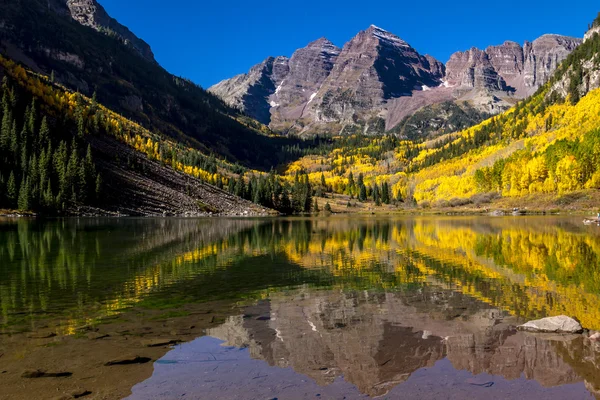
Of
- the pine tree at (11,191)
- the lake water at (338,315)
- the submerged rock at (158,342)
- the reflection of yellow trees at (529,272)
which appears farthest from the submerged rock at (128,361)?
the pine tree at (11,191)

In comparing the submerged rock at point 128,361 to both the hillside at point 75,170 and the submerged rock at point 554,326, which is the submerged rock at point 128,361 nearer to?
the submerged rock at point 554,326

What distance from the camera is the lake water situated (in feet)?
41.4

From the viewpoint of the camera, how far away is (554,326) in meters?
16.7

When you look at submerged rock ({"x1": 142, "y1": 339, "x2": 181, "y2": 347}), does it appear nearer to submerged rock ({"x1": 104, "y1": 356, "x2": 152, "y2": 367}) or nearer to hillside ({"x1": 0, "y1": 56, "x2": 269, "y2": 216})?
submerged rock ({"x1": 104, "y1": 356, "x2": 152, "y2": 367})

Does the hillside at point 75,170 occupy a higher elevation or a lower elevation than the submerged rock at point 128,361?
higher

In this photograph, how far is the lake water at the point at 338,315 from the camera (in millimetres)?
12617

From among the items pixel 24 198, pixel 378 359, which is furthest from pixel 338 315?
pixel 24 198

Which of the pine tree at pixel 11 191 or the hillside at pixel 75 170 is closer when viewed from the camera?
the pine tree at pixel 11 191

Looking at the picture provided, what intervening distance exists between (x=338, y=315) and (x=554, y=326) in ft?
29.1

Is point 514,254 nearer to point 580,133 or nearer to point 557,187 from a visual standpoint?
point 557,187

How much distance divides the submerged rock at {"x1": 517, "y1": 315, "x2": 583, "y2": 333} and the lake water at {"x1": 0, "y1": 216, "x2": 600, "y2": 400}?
0.49 meters

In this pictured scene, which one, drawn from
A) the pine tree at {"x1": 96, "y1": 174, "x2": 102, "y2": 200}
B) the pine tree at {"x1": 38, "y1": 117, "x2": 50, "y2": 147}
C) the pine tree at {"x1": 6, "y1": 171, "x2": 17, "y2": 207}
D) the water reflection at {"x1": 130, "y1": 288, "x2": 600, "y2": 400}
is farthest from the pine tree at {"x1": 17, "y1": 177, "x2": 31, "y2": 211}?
the water reflection at {"x1": 130, "y1": 288, "x2": 600, "y2": 400}

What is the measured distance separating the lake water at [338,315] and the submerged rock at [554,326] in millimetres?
491

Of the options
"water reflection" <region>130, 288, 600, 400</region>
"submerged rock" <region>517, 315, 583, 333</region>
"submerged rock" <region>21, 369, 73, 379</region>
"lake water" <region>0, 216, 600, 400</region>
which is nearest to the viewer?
"water reflection" <region>130, 288, 600, 400</region>
